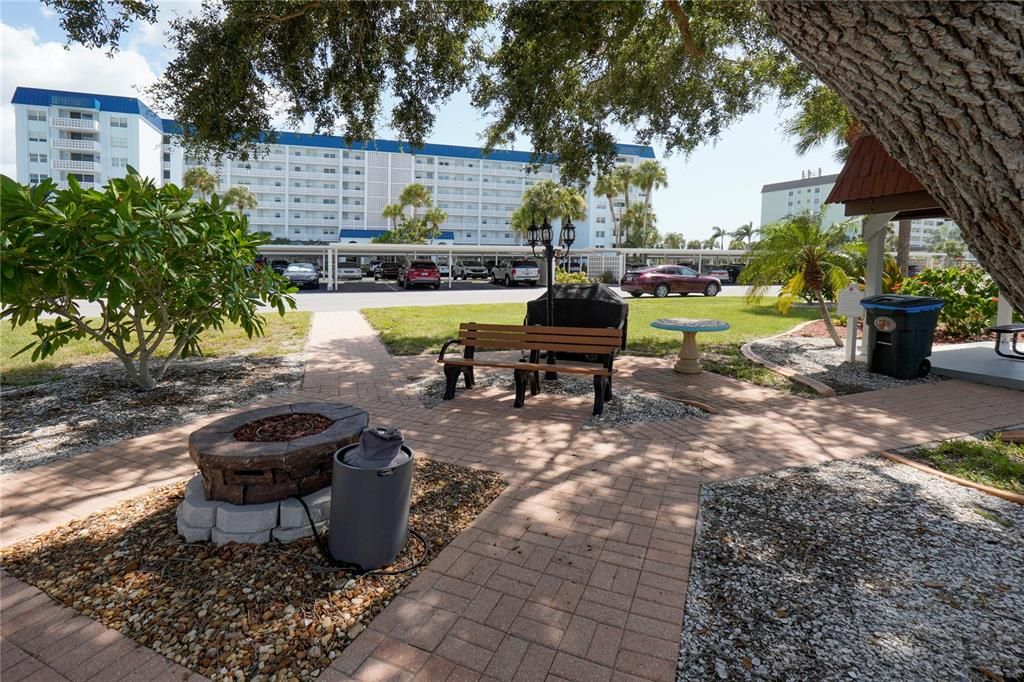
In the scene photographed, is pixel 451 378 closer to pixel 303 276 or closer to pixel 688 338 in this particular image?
pixel 688 338

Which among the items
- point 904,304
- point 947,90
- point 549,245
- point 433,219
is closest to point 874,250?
point 904,304

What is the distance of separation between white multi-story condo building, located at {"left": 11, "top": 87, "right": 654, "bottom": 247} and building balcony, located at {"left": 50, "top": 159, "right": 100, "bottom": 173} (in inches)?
4.9

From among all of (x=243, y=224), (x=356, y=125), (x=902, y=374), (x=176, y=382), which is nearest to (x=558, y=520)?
(x=243, y=224)

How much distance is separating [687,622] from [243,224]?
6.04 m

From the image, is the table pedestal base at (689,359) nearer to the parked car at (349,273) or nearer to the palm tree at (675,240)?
the parked car at (349,273)

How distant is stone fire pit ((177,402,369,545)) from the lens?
295 centimetres

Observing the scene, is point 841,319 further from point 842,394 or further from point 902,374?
point 842,394

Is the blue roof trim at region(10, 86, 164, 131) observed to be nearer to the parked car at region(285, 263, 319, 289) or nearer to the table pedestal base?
the parked car at region(285, 263, 319, 289)

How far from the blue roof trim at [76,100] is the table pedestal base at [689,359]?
6776cm

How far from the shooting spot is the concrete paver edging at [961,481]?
3.71 meters

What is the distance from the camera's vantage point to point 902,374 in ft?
24.6

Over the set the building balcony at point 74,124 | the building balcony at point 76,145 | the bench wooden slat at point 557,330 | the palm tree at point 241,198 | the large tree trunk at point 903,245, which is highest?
the building balcony at point 74,124

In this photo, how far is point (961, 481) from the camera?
4004 mm

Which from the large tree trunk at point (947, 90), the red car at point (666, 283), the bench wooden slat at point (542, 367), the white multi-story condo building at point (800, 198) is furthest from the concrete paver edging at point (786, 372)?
the white multi-story condo building at point (800, 198)
